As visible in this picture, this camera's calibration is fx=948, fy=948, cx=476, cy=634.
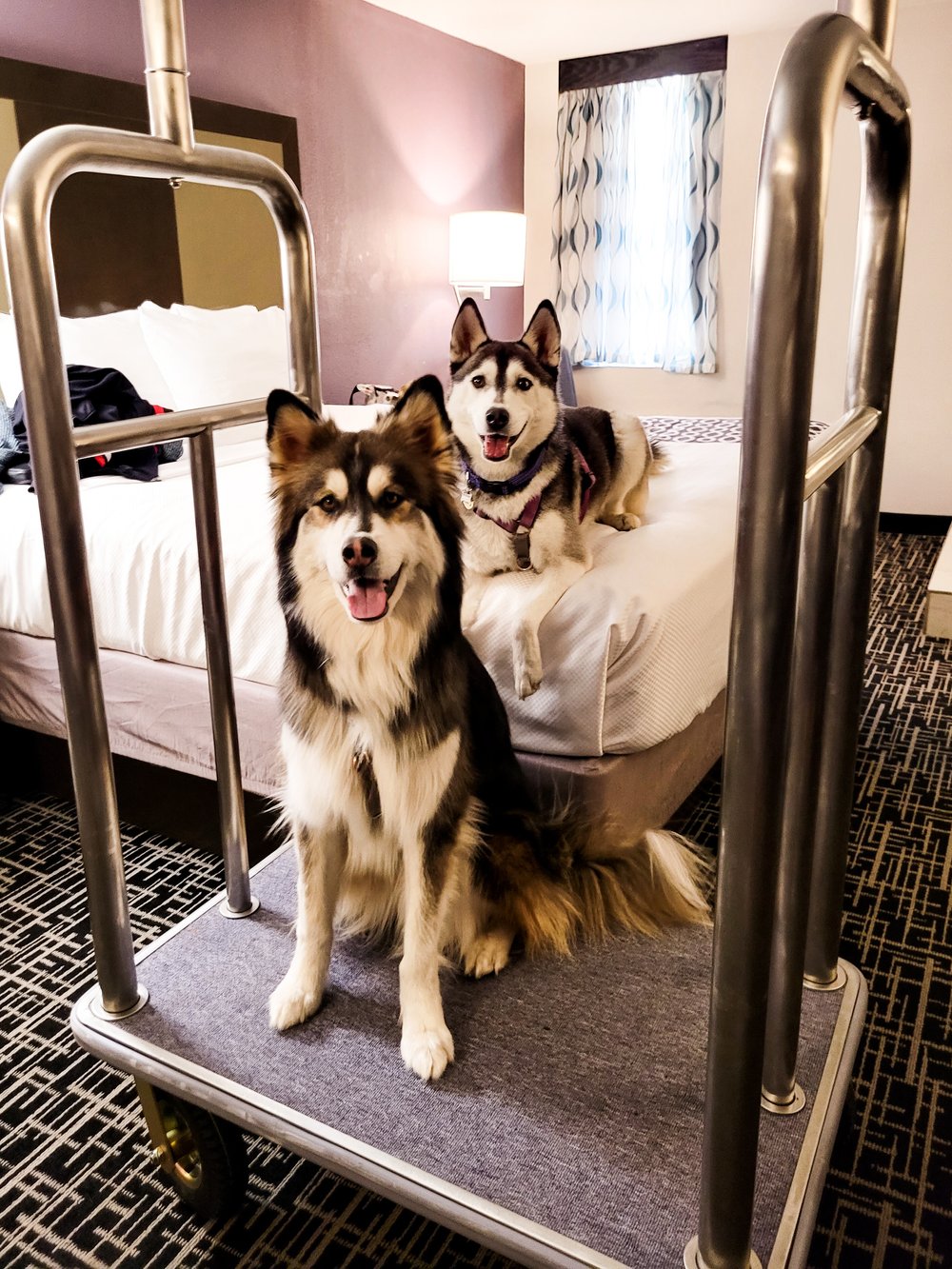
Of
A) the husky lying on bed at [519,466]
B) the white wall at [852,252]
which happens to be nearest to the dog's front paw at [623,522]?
the husky lying on bed at [519,466]

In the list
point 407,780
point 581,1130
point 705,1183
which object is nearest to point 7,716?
point 407,780

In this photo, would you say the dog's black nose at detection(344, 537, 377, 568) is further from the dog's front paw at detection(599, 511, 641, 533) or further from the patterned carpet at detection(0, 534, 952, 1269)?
the dog's front paw at detection(599, 511, 641, 533)

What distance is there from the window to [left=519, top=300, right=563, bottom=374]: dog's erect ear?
354cm

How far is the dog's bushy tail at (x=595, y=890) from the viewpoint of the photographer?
1.31m

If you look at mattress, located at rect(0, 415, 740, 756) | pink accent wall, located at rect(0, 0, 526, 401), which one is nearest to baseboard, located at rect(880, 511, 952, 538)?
pink accent wall, located at rect(0, 0, 526, 401)

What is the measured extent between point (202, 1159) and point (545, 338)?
1.64 metres

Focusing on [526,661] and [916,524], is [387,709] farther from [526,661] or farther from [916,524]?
[916,524]

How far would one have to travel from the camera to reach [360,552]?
1064mm

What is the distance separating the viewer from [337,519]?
1123 mm

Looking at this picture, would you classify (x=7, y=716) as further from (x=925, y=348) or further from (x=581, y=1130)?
(x=925, y=348)

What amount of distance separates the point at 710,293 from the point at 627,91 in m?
1.19

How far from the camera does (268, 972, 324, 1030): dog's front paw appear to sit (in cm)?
116

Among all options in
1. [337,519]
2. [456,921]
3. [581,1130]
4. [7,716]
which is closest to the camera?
[581,1130]

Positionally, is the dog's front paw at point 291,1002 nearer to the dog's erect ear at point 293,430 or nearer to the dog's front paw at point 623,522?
the dog's erect ear at point 293,430
